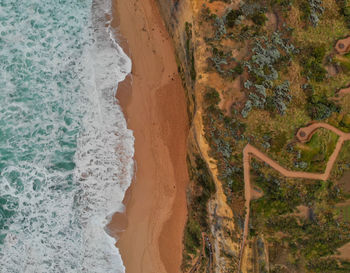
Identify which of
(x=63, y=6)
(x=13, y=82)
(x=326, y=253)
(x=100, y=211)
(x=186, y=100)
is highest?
(x=63, y=6)

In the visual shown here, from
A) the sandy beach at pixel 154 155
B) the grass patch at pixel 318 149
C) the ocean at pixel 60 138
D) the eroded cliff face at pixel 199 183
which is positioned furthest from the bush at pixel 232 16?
the grass patch at pixel 318 149

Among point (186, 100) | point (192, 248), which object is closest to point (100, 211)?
point (192, 248)

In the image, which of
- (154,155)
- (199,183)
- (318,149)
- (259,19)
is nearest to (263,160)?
(318,149)

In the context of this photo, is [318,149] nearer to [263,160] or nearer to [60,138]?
[263,160]

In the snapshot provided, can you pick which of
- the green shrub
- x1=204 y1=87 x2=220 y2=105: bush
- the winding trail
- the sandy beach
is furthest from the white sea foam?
the green shrub

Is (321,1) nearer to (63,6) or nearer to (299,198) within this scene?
(299,198)

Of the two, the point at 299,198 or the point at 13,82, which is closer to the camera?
the point at 299,198

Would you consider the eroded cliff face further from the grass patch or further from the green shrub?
the grass patch

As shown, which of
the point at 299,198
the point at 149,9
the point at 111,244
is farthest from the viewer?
the point at 149,9
